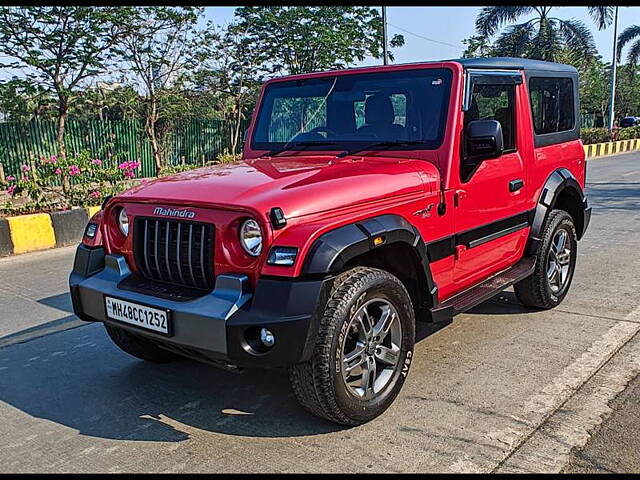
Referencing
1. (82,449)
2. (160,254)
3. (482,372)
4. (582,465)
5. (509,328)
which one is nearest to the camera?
(582,465)

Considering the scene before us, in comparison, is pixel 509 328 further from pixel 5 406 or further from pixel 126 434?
pixel 5 406

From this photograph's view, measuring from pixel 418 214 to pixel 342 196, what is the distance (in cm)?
60

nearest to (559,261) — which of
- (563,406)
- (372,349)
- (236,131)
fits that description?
(563,406)

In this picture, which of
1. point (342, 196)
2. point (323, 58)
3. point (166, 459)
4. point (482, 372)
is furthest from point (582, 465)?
point (323, 58)

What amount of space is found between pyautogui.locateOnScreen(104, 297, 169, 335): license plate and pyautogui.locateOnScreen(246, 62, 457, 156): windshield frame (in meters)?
1.68

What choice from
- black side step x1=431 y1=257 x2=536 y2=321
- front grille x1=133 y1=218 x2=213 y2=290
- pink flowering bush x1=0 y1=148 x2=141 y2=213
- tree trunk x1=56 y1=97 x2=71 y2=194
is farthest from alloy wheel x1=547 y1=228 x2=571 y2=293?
tree trunk x1=56 y1=97 x2=71 y2=194

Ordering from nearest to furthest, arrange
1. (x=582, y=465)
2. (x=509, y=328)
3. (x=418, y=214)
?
(x=582, y=465), (x=418, y=214), (x=509, y=328)

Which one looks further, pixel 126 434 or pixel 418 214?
pixel 418 214

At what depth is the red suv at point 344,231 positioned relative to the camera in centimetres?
303

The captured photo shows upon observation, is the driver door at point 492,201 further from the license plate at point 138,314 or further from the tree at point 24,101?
the tree at point 24,101

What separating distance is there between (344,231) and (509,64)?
7.56 ft

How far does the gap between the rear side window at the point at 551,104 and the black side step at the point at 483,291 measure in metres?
1.06

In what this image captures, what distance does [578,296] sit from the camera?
221 inches

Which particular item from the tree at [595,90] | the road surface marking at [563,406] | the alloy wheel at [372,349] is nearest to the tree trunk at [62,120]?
the alloy wheel at [372,349]
